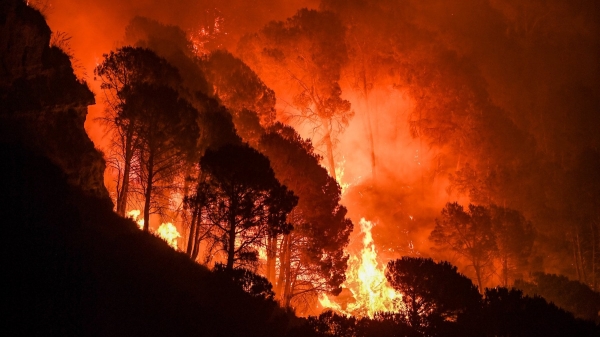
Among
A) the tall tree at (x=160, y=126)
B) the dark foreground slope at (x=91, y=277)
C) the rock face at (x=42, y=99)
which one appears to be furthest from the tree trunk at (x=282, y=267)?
the rock face at (x=42, y=99)

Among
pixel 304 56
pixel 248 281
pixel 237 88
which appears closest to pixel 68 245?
pixel 248 281

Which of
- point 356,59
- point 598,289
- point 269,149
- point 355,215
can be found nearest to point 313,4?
point 356,59

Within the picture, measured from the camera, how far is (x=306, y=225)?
2211cm

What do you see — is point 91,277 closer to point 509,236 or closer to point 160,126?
point 160,126

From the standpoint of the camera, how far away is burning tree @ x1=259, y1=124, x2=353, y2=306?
22.3m

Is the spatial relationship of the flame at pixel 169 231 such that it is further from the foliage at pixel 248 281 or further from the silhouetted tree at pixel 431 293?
the silhouetted tree at pixel 431 293

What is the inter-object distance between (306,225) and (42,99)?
11.2 m

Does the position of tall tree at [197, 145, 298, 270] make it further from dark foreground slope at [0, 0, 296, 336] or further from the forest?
dark foreground slope at [0, 0, 296, 336]

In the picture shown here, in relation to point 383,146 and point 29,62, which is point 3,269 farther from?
point 383,146

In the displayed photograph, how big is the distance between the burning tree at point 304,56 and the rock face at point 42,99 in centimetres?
1489

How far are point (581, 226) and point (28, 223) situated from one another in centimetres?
4137

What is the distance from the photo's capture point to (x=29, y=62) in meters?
17.7

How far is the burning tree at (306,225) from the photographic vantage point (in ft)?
73.2

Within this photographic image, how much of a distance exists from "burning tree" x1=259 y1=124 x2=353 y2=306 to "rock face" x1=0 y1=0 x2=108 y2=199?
24.0ft
